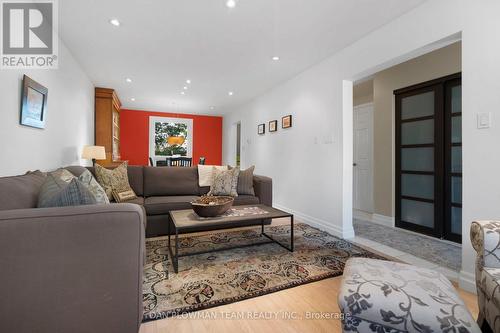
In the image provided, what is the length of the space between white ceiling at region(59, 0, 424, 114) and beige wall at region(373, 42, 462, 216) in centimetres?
120

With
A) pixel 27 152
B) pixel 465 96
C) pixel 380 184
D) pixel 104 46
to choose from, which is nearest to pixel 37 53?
pixel 104 46

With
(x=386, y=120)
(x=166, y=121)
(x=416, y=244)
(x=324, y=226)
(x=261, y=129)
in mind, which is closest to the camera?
(x=416, y=244)

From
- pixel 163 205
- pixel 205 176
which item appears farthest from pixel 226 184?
pixel 163 205

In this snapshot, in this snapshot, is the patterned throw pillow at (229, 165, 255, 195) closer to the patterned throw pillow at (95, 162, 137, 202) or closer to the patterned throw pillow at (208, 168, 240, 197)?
the patterned throw pillow at (208, 168, 240, 197)

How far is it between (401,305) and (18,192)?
6.34 feet

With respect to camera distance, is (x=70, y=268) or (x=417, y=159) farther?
(x=417, y=159)

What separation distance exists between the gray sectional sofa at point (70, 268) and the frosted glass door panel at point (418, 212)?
11.8 feet

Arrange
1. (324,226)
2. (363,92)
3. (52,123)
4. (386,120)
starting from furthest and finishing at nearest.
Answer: (363,92)
(386,120)
(324,226)
(52,123)

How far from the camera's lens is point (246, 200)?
340cm

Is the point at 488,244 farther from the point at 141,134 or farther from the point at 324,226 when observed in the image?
the point at 141,134

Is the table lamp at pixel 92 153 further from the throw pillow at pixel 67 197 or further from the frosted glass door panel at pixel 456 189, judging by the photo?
the frosted glass door panel at pixel 456 189

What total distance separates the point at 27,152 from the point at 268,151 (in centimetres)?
372

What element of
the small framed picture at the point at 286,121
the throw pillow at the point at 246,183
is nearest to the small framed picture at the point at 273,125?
the small framed picture at the point at 286,121

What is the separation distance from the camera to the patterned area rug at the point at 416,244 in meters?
2.39
